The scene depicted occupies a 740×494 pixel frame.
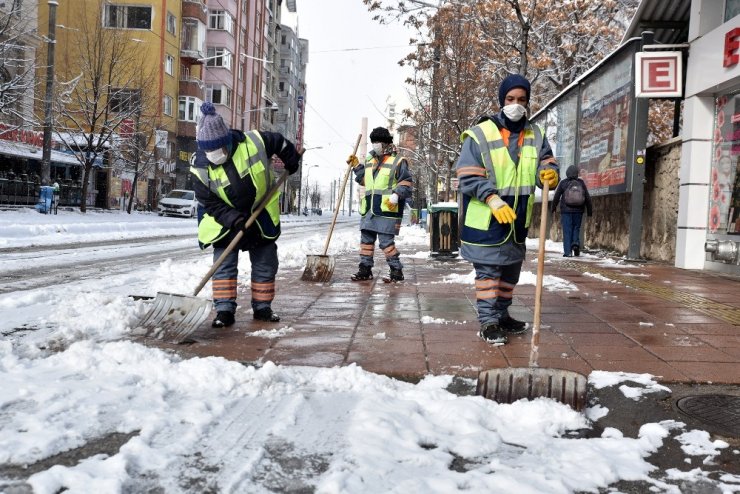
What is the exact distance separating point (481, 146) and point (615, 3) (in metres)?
17.1

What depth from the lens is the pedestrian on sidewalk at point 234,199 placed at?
15.4 ft

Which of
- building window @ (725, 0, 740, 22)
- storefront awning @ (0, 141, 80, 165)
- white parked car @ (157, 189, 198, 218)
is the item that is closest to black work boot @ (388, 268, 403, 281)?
building window @ (725, 0, 740, 22)

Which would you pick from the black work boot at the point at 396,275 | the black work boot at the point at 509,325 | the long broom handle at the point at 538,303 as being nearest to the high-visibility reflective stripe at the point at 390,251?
the black work boot at the point at 396,275

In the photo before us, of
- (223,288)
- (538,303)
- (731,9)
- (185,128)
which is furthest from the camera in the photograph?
(185,128)

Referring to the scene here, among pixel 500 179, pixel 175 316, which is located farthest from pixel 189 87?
pixel 500 179

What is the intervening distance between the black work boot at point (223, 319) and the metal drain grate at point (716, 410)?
3.06 meters

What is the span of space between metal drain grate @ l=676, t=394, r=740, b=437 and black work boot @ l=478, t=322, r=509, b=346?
4.21 feet

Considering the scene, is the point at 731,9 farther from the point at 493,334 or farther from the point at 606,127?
the point at 493,334

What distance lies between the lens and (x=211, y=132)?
455 centimetres

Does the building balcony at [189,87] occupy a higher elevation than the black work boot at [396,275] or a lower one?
higher

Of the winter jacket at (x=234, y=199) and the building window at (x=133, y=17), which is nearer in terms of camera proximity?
the winter jacket at (x=234, y=199)

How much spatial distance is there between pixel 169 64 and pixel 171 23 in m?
2.47

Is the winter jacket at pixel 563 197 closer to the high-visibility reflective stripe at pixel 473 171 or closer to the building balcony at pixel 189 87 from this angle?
the high-visibility reflective stripe at pixel 473 171

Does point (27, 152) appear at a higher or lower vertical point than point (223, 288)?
higher
